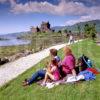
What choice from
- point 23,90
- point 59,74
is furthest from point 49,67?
point 23,90

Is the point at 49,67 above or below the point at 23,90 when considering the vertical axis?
above

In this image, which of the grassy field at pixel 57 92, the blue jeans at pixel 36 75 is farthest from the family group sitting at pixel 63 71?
the grassy field at pixel 57 92

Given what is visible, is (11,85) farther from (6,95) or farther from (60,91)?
(60,91)

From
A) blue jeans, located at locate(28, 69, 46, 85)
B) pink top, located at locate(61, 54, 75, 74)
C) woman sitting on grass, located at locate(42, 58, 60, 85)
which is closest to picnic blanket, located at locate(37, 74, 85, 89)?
woman sitting on grass, located at locate(42, 58, 60, 85)

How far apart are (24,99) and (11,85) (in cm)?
276

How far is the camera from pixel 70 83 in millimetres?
12820

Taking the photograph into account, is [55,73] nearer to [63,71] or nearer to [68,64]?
[63,71]

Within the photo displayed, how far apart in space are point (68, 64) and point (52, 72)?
76 cm

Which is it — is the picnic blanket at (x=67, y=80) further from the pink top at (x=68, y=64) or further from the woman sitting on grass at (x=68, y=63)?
the pink top at (x=68, y=64)

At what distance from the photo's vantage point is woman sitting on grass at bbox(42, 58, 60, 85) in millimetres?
12930

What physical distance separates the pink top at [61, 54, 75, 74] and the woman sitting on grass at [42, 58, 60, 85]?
418 mm

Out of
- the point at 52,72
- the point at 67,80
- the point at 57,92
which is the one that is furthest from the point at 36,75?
the point at 57,92

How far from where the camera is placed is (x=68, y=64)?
43.3 feet

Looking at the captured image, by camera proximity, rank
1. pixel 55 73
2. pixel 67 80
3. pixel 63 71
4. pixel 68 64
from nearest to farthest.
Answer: pixel 67 80
pixel 55 73
pixel 68 64
pixel 63 71
